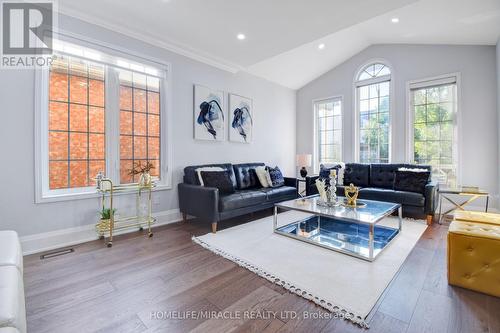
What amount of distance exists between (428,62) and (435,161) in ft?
6.21

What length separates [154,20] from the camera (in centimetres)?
313

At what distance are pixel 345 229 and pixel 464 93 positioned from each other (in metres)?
3.39

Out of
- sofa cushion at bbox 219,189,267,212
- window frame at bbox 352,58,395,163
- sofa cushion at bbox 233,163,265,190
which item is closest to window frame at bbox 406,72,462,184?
window frame at bbox 352,58,395,163

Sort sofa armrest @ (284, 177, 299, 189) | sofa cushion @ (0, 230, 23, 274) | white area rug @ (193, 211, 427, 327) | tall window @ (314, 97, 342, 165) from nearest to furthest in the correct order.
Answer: sofa cushion @ (0, 230, 23, 274) → white area rug @ (193, 211, 427, 327) → sofa armrest @ (284, 177, 299, 189) → tall window @ (314, 97, 342, 165)

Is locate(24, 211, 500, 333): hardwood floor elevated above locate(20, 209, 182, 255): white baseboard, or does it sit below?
below

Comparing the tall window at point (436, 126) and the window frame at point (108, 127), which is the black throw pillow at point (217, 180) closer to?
the window frame at point (108, 127)

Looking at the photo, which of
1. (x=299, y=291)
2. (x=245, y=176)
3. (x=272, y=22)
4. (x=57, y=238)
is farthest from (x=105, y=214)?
(x=272, y=22)

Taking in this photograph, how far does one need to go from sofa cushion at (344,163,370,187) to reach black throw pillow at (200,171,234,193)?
2546 mm

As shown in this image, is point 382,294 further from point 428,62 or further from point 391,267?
point 428,62

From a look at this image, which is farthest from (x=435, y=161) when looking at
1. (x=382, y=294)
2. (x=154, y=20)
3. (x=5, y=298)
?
(x=5, y=298)

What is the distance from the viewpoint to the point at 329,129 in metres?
6.07

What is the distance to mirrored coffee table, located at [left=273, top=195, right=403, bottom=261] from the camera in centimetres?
257

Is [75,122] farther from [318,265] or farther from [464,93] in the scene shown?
[464,93]

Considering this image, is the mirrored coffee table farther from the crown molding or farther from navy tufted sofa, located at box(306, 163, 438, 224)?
the crown molding
